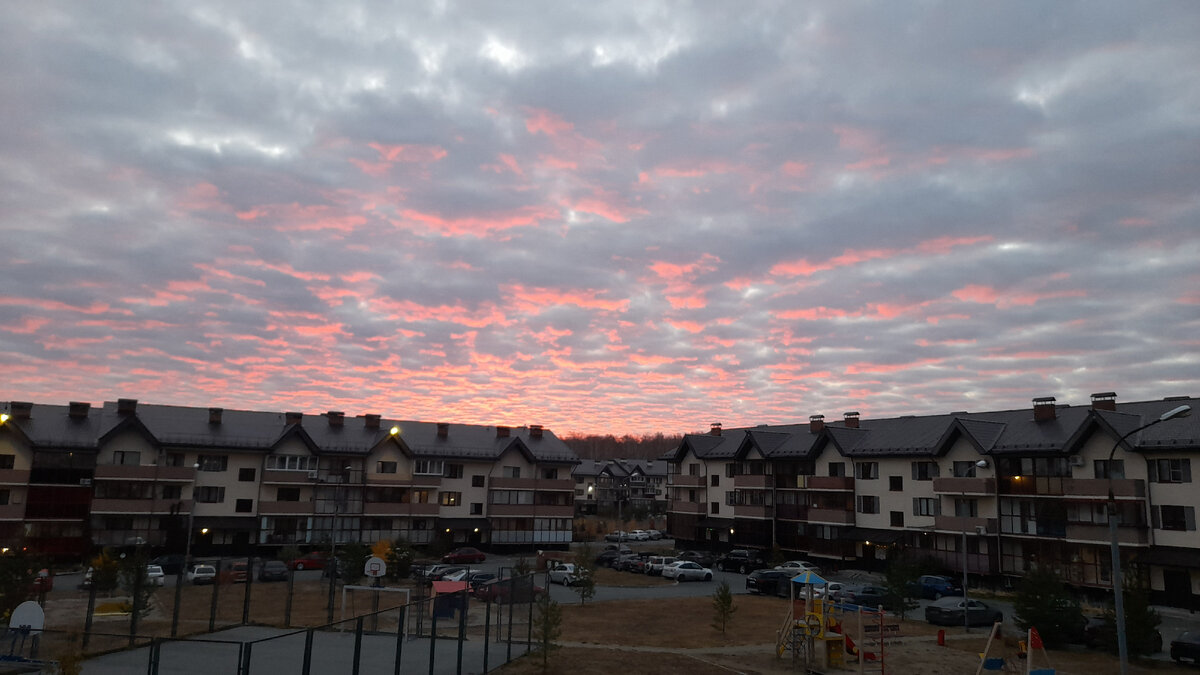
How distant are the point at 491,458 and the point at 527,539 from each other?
31.5 feet

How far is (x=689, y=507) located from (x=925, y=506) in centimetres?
3049

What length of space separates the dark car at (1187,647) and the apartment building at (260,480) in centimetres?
4506

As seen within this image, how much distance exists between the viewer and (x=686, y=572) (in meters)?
60.7

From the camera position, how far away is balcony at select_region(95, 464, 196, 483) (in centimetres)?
6494

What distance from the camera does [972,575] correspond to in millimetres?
60156

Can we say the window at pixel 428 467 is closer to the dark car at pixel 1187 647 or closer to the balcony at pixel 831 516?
the balcony at pixel 831 516

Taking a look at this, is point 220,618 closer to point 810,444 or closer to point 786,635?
point 786,635

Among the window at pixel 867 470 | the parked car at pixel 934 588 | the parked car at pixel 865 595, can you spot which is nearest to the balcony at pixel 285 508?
the parked car at pixel 865 595

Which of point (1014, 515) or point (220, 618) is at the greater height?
point (1014, 515)

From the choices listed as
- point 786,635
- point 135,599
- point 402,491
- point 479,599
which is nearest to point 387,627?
point 479,599

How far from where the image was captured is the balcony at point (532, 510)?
81.6 metres

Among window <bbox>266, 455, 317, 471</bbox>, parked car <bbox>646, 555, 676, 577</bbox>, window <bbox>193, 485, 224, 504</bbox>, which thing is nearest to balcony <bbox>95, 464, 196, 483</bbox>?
window <bbox>193, 485, 224, 504</bbox>

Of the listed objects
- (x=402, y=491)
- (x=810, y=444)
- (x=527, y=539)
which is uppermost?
(x=810, y=444)

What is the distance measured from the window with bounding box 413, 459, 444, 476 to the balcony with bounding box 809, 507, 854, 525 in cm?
3735
